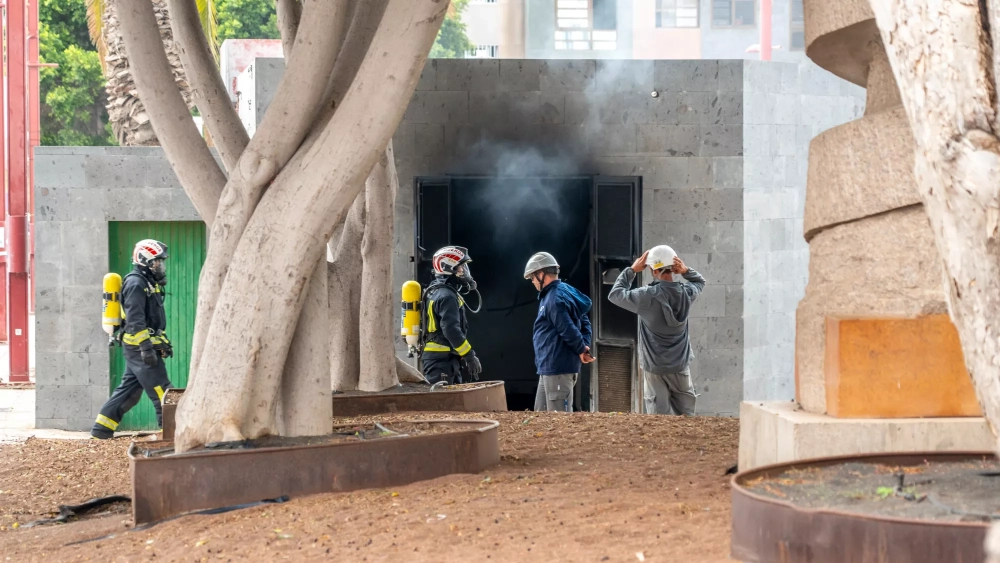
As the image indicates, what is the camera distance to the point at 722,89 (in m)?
13.4

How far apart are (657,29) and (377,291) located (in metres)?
36.4

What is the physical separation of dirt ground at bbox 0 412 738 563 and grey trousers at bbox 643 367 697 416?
2.81 m

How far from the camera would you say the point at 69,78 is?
1391 inches

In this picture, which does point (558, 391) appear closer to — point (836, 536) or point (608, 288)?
point (608, 288)

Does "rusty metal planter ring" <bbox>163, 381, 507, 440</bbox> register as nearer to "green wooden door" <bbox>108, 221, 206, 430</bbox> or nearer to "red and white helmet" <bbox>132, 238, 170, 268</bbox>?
"red and white helmet" <bbox>132, 238, 170, 268</bbox>

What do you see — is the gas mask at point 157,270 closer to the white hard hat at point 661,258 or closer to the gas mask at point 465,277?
the gas mask at point 465,277

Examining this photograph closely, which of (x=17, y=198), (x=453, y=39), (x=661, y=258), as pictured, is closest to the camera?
(x=661, y=258)

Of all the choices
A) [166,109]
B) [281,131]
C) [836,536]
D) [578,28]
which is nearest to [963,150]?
[836,536]

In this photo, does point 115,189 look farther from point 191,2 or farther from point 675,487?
point 675,487

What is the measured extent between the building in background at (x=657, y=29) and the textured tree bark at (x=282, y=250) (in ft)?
118

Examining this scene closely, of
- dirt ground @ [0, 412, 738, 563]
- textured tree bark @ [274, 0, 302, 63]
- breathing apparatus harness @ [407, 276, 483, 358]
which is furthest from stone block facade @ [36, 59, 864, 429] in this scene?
dirt ground @ [0, 412, 738, 563]

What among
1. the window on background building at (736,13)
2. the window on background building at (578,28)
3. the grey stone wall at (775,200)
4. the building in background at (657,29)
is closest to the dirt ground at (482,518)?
the grey stone wall at (775,200)

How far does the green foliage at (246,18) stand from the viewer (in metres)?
37.1

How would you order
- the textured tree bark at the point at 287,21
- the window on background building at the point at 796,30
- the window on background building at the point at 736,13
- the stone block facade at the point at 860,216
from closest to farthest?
the stone block facade at the point at 860,216 < the textured tree bark at the point at 287,21 < the window on background building at the point at 796,30 < the window on background building at the point at 736,13
